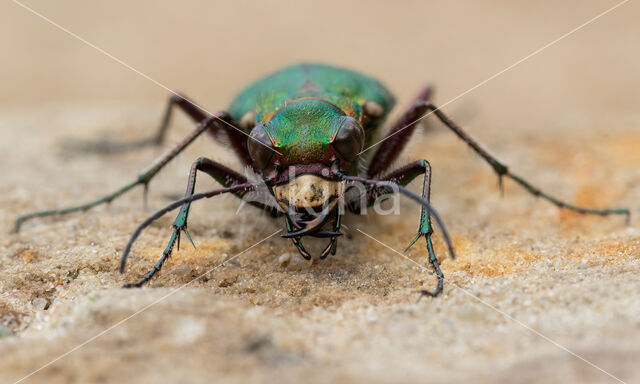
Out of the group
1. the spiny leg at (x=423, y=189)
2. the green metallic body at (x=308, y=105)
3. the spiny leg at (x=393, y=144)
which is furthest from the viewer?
the spiny leg at (x=393, y=144)

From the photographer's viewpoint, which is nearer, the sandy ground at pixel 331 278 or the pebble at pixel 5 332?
the sandy ground at pixel 331 278

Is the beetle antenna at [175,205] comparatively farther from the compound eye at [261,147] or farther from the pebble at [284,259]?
the pebble at [284,259]

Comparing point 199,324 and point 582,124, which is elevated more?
point 582,124

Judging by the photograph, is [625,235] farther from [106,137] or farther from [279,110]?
[106,137]

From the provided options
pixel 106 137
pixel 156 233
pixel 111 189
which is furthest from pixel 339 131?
pixel 106 137

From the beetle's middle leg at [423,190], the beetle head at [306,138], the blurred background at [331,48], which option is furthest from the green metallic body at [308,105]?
the blurred background at [331,48]

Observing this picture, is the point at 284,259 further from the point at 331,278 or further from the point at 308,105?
the point at 308,105

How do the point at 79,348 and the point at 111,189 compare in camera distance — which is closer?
the point at 79,348

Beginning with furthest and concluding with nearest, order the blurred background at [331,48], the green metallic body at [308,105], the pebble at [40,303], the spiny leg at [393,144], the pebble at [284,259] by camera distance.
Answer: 1. the blurred background at [331,48]
2. the spiny leg at [393,144]
3. the pebble at [284,259]
4. the green metallic body at [308,105]
5. the pebble at [40,303]
